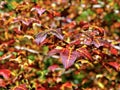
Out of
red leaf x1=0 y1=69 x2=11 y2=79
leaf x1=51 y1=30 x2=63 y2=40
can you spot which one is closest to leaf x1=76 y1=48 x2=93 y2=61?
leaf x1=51 y1=30 x2=63 y2=40

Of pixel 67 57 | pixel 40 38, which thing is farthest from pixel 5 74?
pixel 67 57

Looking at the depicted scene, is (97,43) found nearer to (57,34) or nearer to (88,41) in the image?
(88,41)

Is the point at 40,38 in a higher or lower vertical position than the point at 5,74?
higher

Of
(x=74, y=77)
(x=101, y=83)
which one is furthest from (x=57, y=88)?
(x=74, y=77)

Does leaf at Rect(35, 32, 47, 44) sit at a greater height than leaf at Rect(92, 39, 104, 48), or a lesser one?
greater

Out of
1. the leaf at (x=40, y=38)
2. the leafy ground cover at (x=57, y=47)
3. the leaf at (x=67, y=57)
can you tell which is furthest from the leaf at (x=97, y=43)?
the leaf at (x=40, y=38)

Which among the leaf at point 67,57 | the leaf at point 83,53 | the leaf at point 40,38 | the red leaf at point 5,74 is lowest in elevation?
the red leaf at point 5,74

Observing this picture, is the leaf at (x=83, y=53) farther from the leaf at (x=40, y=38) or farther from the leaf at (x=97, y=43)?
the leaf at (x=40, y=38)

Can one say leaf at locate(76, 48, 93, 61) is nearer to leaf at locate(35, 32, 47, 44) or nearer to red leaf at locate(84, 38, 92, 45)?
red leaf at locate(84, 38, 92, 45)
